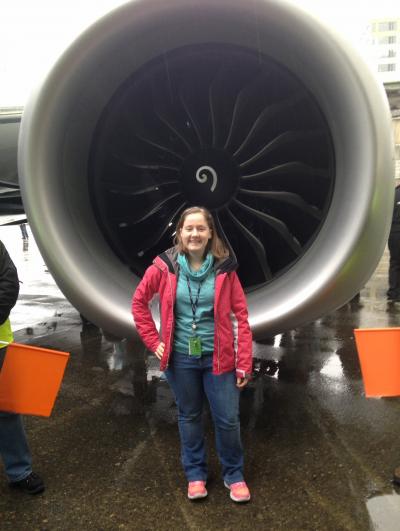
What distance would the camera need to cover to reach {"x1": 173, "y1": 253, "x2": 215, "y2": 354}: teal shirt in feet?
6.56

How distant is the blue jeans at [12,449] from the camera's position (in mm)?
2061

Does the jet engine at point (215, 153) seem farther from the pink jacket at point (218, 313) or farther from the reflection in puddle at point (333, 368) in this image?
the reflection in puddle at point (333, 368)

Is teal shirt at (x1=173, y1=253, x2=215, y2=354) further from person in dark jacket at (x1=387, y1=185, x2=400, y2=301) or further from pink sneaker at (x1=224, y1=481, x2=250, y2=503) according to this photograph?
person in dark jacket at (x1=387, y1=185, x2=400, y2=301)

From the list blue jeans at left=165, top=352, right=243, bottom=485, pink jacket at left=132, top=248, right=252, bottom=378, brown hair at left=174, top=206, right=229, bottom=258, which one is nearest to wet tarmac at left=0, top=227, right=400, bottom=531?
blue jeans at left=165, top=352, right=243, bottom=485

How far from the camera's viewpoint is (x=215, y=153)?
3.02 metres

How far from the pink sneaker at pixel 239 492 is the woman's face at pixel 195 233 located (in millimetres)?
954

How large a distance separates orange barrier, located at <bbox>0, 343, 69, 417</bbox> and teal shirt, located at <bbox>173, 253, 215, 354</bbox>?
0.51 meters

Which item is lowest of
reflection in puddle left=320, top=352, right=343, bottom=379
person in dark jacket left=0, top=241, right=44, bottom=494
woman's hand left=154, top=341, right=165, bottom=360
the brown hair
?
reflection in puddle left=320, top=352, right=343, bottom=379

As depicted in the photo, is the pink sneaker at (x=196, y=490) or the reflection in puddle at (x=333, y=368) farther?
the reflection in puddle at (x=333, y=368)

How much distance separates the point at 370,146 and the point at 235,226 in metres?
1.23

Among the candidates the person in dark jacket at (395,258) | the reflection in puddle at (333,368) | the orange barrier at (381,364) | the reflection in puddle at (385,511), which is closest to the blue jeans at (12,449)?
the reflection in puddle at (385,511)

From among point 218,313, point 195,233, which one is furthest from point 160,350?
point 195,233

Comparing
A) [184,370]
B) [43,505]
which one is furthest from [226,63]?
[43,505]

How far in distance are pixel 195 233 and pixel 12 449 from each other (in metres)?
1.19
